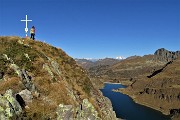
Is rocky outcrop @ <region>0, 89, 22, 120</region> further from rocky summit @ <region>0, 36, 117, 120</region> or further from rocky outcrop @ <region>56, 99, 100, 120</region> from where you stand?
rocky outcrop @ <region>56, 99, 100, 120</region>

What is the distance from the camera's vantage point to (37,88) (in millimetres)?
31500

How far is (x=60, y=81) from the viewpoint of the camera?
34.9 m

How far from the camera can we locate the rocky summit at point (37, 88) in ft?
88.6

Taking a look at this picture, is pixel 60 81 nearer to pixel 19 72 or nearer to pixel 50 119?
pixel 19 72

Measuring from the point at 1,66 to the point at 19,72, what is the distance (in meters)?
2.45

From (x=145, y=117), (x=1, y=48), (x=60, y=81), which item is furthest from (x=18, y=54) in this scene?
(x=145, y=117)

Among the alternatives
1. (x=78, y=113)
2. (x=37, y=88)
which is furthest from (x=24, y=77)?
(x=78, y=113)

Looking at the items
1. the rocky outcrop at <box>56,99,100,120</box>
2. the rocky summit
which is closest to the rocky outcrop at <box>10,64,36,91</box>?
the rocky summit

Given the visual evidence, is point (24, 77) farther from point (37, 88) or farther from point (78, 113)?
point (78, 113)

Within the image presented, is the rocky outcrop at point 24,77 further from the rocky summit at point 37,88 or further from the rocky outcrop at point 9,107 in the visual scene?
the rocky outcrop at point 9,107

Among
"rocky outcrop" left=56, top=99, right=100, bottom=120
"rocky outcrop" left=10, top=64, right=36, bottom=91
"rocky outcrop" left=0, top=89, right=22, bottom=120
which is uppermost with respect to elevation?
"rocky outcrop" left=10, top=64, right=36, bottom=91

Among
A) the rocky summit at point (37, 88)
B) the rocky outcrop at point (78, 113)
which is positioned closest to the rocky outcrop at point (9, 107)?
the rocky summit at point (37, 88)

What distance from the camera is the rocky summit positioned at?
27016 mm

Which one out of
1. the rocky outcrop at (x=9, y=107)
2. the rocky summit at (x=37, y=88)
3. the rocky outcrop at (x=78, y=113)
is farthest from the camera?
the rocky outcrop at (x=78, y=113)
